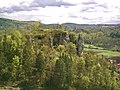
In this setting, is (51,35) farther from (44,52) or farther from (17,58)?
(17,58)

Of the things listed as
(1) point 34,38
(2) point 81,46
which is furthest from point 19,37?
(2) point 81,46

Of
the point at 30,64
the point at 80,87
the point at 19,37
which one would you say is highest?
the point at 19,37

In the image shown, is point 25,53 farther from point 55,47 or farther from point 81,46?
point 81,46

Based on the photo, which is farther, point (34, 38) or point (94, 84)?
point (34, 38)

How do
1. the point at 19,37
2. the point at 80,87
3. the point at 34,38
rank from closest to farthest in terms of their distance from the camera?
the point at 80,87 < the point at 19,37 < the point at 34,38

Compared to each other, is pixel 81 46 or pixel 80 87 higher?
pixel 81 46

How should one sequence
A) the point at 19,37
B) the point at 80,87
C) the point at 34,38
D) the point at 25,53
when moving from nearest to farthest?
the point at 80,87 < the point at 25,53 < the point at 19,37 < the point at 34,38

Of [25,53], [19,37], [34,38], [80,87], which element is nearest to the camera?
[80,87]

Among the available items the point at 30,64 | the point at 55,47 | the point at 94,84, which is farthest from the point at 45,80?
the point at 55,47

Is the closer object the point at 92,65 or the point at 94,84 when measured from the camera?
the point at 94,84
